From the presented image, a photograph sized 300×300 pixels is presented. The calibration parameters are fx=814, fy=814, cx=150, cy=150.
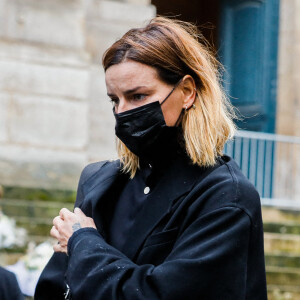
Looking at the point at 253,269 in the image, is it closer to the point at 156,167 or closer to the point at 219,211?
the point at 219,211

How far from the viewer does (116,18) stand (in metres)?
8.65

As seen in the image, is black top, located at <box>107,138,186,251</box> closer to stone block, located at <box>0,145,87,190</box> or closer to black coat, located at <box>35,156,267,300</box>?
black coat, located at <box>35,156,267,300</box>

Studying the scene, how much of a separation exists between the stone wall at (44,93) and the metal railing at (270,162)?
2.52m

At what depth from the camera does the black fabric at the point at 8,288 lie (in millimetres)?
3191

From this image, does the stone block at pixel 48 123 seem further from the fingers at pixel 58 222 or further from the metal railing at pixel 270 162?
the fingers at pixel 58 222

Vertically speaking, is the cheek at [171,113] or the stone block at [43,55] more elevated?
the cheek at [171,113]

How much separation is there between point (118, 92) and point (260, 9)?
27.2ft

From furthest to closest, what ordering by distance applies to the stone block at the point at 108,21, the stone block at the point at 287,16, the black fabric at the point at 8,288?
the stone block at the point at 287,16, the stone block at the point at 108,21, the black fabric at the point at 8,288

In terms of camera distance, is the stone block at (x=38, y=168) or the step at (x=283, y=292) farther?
the stone block at (x=38, y=168)

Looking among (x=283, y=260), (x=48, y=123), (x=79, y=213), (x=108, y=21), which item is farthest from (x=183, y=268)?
(x=108, y=21)

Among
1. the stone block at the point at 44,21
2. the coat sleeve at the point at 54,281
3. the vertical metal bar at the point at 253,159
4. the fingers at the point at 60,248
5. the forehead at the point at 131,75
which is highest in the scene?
the forehead at the point at 131,75

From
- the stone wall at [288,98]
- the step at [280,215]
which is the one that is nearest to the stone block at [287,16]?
the stone wall at [288,98]

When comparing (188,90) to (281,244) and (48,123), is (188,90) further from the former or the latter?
(281,244)

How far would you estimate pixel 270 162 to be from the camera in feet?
33.5
